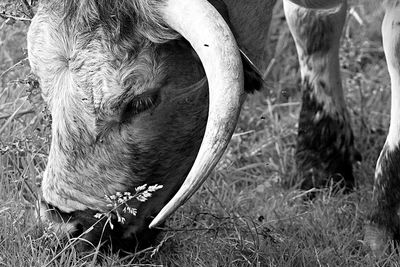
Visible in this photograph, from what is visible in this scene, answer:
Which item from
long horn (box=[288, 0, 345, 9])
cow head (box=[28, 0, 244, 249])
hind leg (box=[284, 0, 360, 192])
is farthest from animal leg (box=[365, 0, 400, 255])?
cow head (box=[28, 0, 244, 249])

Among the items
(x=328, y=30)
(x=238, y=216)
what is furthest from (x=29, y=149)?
(x=328, y=30)

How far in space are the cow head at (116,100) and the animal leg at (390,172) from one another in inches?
43.9

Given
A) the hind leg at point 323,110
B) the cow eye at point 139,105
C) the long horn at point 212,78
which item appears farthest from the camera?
the hind leg at point 323,110

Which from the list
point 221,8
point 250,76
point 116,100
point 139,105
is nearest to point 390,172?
point 250,76

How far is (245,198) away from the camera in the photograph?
203 inches

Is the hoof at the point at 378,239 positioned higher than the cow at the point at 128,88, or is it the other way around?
the cow at the point at 128,88

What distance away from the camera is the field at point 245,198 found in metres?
4.24

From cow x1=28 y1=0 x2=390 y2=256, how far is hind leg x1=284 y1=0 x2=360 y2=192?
1425 mm

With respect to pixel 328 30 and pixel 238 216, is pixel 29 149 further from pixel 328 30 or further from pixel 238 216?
pixel 328 30

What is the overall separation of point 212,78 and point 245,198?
1.82 meters

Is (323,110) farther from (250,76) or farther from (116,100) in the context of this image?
(116,100)

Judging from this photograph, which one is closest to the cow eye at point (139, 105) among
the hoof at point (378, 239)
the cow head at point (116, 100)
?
the cow head at point (116, 100)

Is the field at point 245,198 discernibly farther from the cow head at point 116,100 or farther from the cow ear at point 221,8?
the cow ear at point 221,8

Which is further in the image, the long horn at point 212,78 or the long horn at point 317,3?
the long horn at point 317,3
